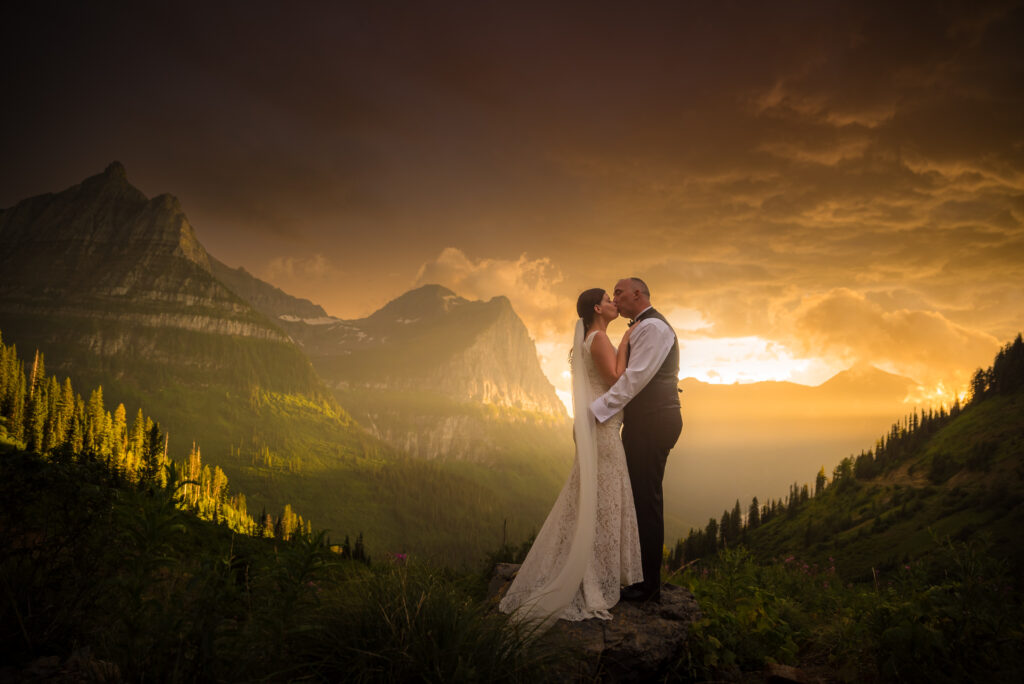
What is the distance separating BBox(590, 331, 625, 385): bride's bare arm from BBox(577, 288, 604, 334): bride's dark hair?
0.89 feet

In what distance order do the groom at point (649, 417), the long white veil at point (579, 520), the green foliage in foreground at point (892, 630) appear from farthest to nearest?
the groom at point (649, 417) → the long white veil at point (579, 520) → the green foliage in foreground at point (892, 630)

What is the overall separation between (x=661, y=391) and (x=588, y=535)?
2.20 meters

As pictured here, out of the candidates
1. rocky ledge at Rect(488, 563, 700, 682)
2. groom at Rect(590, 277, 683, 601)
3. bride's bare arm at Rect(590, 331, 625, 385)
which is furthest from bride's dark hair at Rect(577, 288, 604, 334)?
rocky ledge at Rect(488, 563, 700, 682)

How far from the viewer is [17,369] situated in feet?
244

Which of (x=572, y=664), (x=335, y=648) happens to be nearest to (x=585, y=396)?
(x=572, y=664)

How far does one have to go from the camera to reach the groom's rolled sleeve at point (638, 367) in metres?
6.40

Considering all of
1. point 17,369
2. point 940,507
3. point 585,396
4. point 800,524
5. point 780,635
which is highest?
point 17,369

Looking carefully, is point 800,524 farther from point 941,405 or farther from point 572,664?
point 572,664

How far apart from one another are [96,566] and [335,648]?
3335 mm

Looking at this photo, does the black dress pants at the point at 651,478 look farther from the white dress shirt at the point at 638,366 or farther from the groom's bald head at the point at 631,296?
the groom's bald head at the point at 631,296

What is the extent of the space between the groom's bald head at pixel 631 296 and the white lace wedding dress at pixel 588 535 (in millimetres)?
718

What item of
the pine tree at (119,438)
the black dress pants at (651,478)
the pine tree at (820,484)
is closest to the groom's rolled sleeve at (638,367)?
the black dress pants at (651,478)

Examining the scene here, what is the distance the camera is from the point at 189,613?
3.79 m

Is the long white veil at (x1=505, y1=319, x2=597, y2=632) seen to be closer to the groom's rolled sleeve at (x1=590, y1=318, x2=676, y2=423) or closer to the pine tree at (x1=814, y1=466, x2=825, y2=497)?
the groom's rolled sleeve at (x1=590, y1=318, x2=676, y2=423)
